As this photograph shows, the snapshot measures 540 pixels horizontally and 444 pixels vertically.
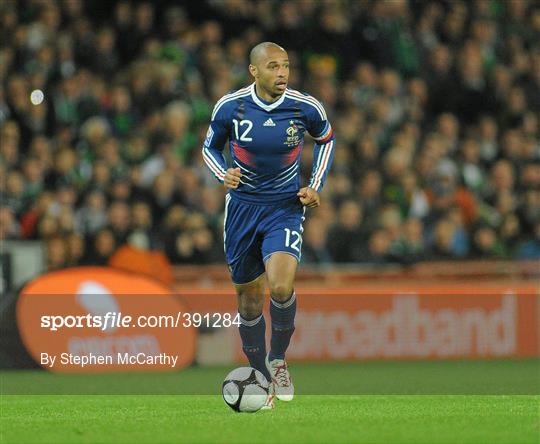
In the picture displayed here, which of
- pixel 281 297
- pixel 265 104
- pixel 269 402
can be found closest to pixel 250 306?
pixel 281 297

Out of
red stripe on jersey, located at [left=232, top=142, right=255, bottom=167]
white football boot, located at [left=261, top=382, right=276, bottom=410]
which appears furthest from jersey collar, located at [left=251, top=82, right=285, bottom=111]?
white football boot, located at [left=261, top=382, right=276, bottom=410]

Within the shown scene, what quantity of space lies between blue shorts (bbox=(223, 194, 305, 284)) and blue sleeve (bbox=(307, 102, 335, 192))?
8.1 inches

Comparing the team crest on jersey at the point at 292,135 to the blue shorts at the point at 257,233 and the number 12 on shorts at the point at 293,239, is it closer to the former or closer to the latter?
the blue shorts at the point at 257,233

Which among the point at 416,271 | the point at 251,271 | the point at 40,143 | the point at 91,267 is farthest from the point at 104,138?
the point at 251,271

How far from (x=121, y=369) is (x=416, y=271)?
384 cm

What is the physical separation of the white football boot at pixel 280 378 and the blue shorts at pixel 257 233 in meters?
0.60

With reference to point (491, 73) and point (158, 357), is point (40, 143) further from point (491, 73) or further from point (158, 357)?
point (491, 73)

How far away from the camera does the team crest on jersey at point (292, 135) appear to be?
8773 millimetres

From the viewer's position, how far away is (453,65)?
1845 cm

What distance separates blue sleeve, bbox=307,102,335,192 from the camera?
8.87 meters

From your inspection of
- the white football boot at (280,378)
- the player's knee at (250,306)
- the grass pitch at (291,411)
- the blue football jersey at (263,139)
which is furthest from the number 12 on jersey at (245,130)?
the grass pitch at (291,411)

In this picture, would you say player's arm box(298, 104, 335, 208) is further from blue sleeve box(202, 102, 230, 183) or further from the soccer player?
blue sleeve box(202, 102, 230, 183)

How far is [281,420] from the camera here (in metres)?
7.78

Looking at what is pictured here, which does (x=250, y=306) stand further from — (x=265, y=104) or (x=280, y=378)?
(x=265, y=104)
